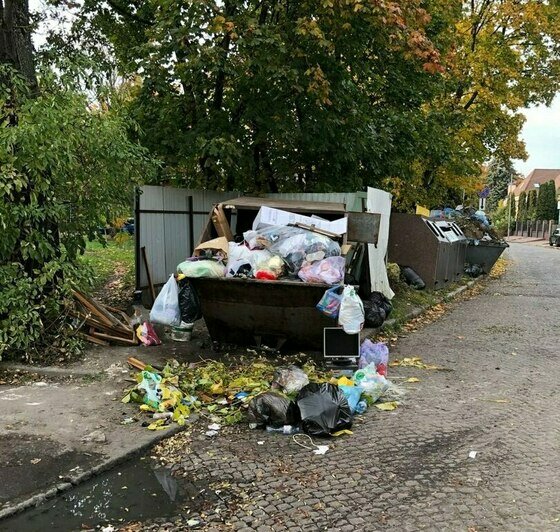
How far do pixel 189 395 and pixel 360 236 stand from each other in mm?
3181

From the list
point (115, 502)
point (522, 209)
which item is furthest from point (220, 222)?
point (522, 209)

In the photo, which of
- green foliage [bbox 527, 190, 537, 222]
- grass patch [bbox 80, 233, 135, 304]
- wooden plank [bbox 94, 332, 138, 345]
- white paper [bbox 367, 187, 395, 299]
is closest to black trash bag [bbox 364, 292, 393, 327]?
white paper [bbox 367, 187, 395, 299]

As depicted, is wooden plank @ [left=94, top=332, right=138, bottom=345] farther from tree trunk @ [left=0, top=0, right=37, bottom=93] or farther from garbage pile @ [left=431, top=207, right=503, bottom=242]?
garbage pile @ [left=431, top=207, right=503, bottom=242]

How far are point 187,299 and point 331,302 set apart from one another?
1663 millimetres

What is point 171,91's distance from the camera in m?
9.02

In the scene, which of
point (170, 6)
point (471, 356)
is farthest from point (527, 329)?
point (170, 6)

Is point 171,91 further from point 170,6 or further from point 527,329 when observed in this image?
point 527,329

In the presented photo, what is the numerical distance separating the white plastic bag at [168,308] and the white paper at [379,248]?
410 cm

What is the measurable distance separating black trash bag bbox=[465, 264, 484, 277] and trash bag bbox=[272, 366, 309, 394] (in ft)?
41.4

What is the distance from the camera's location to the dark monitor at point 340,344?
19.7ft

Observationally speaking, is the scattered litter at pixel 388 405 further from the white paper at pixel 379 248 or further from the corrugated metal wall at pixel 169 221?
the white paper at pixel 379 248

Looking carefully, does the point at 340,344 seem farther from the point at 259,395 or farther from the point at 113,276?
the point at 113,276

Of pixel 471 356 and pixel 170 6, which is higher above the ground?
Answer: pixel 170 6

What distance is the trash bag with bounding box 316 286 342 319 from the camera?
5676mm
